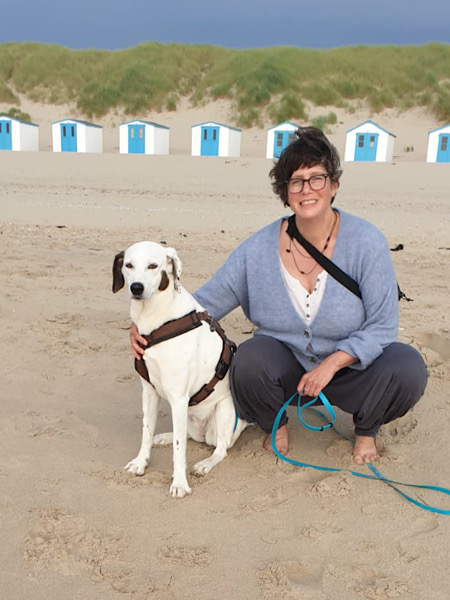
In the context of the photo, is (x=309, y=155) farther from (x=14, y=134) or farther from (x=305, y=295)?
(x=14, y=134)

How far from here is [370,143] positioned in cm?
2553

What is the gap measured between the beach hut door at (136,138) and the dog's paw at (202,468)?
25.6 metres

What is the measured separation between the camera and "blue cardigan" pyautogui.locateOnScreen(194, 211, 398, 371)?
299 centimetres

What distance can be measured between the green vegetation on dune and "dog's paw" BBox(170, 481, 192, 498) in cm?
3220

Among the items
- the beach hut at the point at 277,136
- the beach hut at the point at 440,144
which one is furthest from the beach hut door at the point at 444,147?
the beach hut at the point at 277,136

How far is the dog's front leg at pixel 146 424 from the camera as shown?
308 cm

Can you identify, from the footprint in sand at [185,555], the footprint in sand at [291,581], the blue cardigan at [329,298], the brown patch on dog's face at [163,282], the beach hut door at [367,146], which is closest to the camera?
the footprint in sand at [291,581]

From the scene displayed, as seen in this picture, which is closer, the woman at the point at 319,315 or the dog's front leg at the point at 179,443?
the dog's front leg at the point at 179,443

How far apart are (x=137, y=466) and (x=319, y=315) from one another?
1225mm

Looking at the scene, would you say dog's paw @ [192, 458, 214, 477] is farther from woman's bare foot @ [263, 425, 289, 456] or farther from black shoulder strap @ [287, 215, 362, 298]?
black shoulder strap @ [287, 215, 362, 298]

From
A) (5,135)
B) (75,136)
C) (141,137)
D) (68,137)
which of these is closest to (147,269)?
(141,137)

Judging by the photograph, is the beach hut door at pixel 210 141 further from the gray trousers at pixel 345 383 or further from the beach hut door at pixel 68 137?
the gray trousers at pixel 345 383

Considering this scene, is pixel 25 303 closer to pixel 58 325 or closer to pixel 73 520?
pixel 58 325

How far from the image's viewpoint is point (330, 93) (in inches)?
1462
